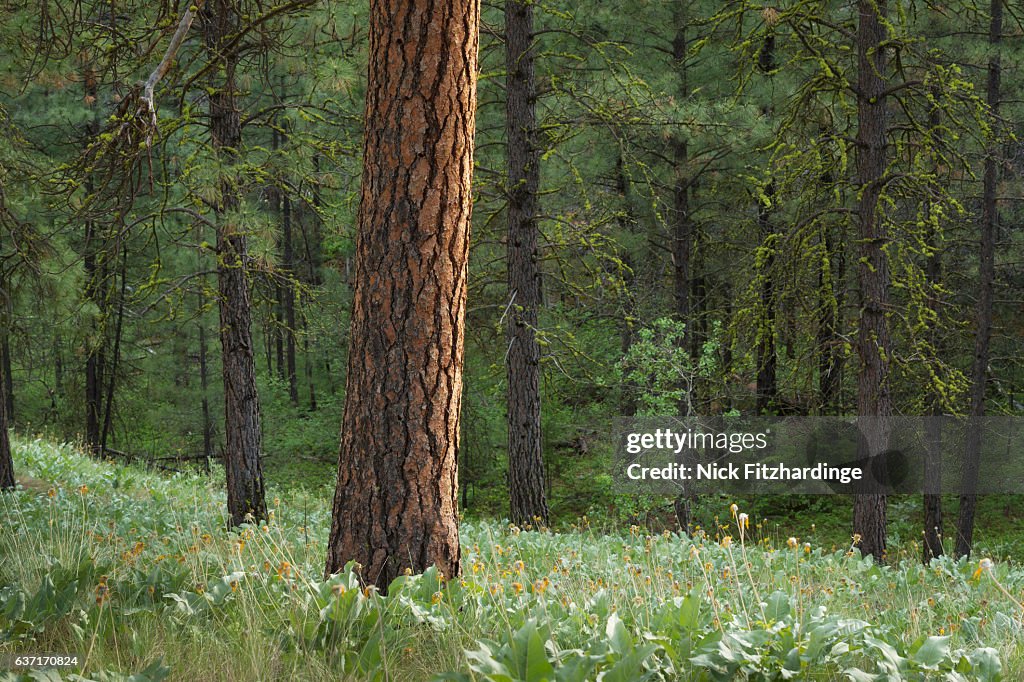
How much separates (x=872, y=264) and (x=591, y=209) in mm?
4332

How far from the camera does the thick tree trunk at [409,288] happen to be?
172 inches

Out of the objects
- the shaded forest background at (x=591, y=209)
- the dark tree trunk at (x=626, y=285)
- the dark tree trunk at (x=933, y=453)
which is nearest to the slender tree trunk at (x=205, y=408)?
the shaded forest background at (x=591, y=209)

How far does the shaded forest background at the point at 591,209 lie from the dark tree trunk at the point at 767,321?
0.24ft

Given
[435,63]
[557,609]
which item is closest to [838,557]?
[557,609]

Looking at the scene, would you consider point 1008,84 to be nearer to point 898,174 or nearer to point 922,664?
point 898,174

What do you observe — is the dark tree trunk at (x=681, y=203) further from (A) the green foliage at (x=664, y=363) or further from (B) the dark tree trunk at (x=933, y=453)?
(B) the dark tree trunk at (x=933, y=453)

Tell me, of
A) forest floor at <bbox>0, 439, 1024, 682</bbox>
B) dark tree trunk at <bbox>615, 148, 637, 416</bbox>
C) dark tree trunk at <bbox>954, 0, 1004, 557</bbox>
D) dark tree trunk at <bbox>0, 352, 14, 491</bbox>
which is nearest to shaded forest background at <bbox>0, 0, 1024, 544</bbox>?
dark tree trunk at <bbox>954, 0, 1004, 557</bbox>

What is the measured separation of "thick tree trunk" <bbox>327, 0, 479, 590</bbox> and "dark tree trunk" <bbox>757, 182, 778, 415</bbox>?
6028 millimetres

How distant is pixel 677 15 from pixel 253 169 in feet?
34.1

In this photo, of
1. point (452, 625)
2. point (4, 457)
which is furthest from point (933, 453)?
point (4, 457)

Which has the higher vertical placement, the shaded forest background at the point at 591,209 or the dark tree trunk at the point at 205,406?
the shaded forest background at the point at 591,209

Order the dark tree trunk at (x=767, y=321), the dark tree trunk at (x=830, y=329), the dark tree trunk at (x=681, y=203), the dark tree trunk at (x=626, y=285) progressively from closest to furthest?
the dark tree trunk at (x=767, y=321), the dark tree trunk at (x=830, y=329), the dark tree trunk at (x=681, y=203), the dark tree trunk at (x=626, y=285)

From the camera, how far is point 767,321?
9.85 meters

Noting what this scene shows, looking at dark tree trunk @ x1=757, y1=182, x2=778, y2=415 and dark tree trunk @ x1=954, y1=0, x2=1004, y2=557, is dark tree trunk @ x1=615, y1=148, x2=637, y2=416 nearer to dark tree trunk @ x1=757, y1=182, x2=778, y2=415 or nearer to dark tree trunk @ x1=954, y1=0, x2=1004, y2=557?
dark tree trunk @ x1=757, y1=182, x2=778, y2=415
